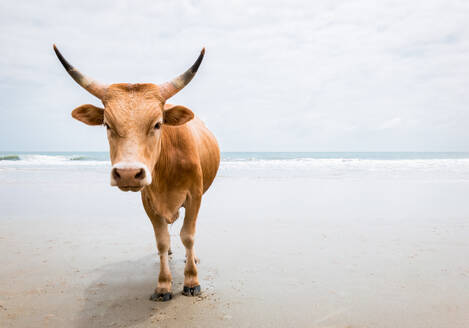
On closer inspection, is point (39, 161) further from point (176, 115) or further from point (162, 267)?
point (176, 115)

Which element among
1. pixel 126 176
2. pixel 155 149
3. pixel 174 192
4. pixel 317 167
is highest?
pixel 155 149

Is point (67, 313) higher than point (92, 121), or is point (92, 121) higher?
point (92, 121)

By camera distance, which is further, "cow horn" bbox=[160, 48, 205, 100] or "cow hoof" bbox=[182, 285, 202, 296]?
"cow hoof" bbox=[182, 285, 202, 296]

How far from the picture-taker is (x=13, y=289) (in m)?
3.55

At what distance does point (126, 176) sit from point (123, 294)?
1.59m

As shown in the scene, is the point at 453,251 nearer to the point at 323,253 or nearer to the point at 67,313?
the point at 323,253

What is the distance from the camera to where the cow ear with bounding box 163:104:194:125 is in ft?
10.5

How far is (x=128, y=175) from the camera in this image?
99.0 inches

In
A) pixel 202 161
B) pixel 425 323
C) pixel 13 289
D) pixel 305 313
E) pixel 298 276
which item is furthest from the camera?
pixel 202 161

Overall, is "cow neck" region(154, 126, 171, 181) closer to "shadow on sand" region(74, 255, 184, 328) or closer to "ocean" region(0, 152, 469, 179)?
"shadow on sand" region(74, 255, 184, 328)

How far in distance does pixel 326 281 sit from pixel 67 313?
96.1 inches

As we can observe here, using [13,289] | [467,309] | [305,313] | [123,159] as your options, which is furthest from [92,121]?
[467,309]

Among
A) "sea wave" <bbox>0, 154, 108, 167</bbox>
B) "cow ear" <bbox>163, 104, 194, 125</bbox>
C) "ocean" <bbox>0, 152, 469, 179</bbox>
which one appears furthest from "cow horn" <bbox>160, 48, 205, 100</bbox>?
"sea wave" <bbox>0, 154, 108, 167</bbox>

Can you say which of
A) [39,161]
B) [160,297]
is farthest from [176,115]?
[39,161]
